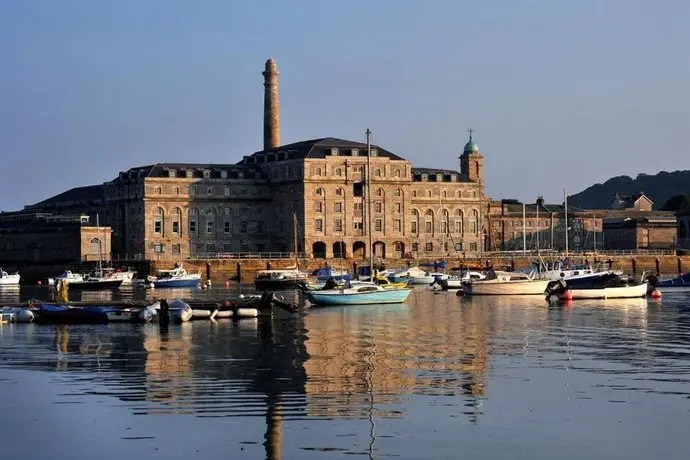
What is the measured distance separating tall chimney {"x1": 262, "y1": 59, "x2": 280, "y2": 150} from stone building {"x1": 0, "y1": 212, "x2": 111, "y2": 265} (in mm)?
22951

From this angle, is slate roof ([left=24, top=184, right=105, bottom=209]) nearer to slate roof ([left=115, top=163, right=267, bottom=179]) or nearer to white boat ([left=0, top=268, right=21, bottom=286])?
slate roof ([left=115, top=163, right=267, bottom=179])

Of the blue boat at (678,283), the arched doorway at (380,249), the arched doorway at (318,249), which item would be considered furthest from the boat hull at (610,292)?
the arched doorway at (380,249)

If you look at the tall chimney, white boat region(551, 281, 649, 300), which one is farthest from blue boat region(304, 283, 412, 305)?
the tall chimney

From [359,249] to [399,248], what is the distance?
507 cm

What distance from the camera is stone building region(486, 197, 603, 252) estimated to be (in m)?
184

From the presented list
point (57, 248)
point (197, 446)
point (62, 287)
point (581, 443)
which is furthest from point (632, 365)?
point (57, 248)

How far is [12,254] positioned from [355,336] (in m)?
104

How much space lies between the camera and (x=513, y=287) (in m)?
95.1

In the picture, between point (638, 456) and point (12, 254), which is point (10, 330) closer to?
point (638, 456)

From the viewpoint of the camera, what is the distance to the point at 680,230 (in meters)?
190

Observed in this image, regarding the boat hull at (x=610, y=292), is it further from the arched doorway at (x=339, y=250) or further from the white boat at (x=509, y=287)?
the arched doorway at (x=339, y=250)

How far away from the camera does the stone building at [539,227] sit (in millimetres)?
183750

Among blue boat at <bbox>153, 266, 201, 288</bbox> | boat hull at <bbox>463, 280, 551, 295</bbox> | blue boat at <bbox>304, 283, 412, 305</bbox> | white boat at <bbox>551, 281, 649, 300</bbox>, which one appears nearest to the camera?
blue boat at <bbox>304, 283, 412, 305</bbox>

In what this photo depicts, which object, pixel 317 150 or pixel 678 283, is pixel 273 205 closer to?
pixel 317 150
